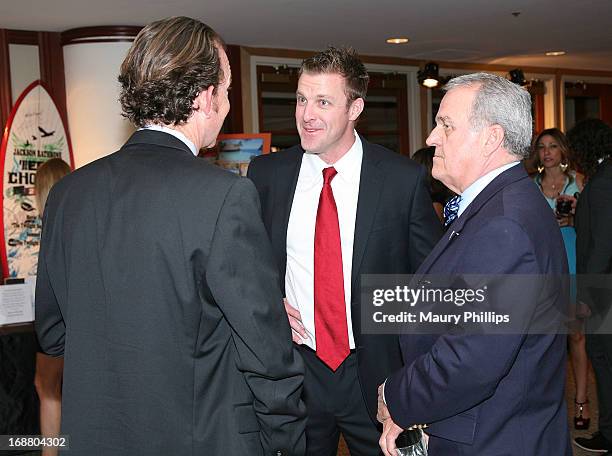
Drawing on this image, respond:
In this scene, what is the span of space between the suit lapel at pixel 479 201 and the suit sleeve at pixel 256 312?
1.58ft

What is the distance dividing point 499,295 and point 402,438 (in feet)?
1.65

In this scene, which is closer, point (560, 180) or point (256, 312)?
point (256, 312)

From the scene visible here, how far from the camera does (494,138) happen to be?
1.83 metres

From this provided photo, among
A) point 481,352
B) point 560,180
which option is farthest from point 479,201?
point 560,180

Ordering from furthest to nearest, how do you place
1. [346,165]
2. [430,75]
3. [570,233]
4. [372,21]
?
1. [430,75]
2. [372,21]
3. [570,233]
4. [346,165]

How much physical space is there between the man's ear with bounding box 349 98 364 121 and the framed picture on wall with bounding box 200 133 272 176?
135 inches

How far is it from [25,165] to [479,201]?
16.3 ft

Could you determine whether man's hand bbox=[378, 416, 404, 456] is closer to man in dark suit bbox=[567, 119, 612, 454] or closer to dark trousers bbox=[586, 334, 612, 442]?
man in dark suit bbox=[567, 119, 612, 454]

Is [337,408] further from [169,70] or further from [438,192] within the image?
[438,192]

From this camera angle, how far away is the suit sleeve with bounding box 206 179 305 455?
146 centimetres

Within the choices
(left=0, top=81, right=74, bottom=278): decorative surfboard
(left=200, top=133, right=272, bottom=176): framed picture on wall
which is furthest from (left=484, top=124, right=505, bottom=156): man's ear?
(left=0, top=81, right=74, bottom=278): decorative surfboard

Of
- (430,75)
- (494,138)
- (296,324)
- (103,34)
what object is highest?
(103,34)

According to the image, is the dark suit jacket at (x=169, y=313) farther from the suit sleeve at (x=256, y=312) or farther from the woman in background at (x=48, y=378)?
the woman in background at (x=48, y=378)

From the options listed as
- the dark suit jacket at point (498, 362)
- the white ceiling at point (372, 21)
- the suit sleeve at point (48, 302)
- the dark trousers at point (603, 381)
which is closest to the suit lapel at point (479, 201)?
the dark suit jacket at point (498, 362)
